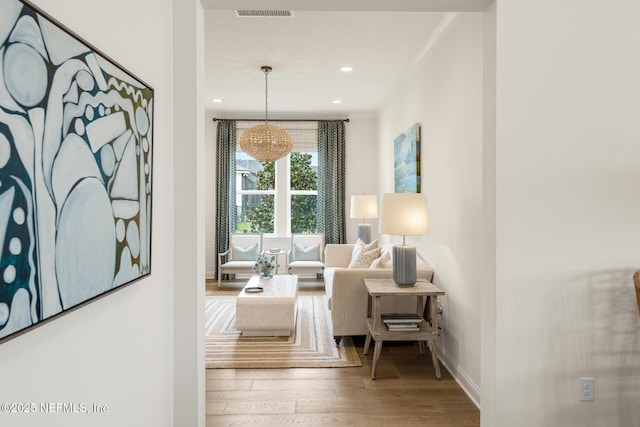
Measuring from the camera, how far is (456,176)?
3066mm

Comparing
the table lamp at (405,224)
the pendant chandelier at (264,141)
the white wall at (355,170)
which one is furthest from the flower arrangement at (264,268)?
the white wall at (355,170)

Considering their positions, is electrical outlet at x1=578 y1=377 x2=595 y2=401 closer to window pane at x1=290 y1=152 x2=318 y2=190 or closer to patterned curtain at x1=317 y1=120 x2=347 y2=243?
patterned curtain at x1=317 y1=120 x2=347 y2=243

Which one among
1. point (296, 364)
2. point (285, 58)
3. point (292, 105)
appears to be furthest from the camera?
point (292, 105)

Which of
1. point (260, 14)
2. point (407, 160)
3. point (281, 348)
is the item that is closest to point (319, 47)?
point (260, 14)

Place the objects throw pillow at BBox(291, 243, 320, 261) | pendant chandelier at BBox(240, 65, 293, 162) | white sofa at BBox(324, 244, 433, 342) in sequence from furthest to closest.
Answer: throw pillow at BBox(291, 243, 320, 261), pendant chandelier at BBox(240, 65, 293, 162), white sofa at BBox(324, 244, 433, 342)

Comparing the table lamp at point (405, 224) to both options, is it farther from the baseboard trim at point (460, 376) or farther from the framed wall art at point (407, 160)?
the framed wall art at point (407, 160)

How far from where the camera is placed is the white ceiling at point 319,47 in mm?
1982

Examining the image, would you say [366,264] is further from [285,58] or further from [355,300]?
[285,58]

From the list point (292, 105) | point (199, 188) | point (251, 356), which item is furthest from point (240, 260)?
point (199, 188)

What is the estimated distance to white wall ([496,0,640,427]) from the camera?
181cm

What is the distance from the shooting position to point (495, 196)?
1815 mm

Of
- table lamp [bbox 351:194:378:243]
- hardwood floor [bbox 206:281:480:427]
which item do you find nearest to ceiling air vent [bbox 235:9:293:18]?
hardwood floor [bbox 206:281:480:427]

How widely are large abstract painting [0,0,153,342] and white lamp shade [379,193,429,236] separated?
85.2 inches

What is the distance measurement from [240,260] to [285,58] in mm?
3457
